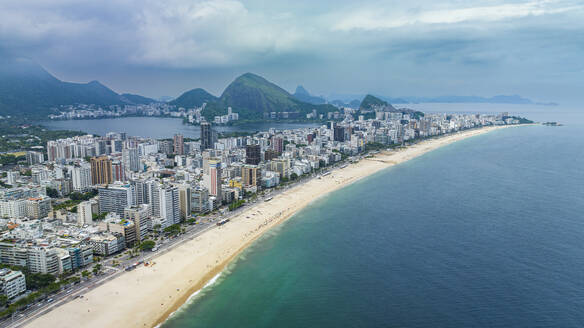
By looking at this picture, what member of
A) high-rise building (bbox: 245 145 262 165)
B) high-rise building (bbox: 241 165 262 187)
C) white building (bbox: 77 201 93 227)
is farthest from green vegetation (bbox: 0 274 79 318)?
high-rise building (bbox: 245 145 262 165)

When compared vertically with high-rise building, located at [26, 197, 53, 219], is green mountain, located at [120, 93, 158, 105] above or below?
above

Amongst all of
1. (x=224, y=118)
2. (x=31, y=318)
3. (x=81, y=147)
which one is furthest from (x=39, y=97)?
(x=31, y=318)

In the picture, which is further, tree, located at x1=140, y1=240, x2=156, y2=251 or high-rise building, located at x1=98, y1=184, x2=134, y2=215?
high-rise building, located at x1=98, y1=184, x2=134, y2=215

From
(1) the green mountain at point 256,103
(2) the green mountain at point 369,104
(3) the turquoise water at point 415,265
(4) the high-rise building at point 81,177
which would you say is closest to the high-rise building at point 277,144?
(3) the turquoise water at point 415,265

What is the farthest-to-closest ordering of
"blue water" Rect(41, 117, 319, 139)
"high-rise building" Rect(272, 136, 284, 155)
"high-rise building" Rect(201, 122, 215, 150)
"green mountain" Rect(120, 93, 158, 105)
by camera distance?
1. "green mountain" Rect(120, 93, 158, 105)
2. "blue water" Rect(41, 117, 319, 139)
3. "high-rise building" Rect(201, 122, 215, 150)
4. "high-rise building" Rect(272, 136, 284, 155)

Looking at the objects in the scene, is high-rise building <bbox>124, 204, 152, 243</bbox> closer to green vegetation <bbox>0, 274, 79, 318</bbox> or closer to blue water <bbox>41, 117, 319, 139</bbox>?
green vegetation <bbox>0, 274, 79, 318</bbox>

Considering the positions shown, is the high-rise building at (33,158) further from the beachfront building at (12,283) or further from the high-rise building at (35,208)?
the beachfront building at (12,283)

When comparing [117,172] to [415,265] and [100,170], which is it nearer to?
[100,170]
